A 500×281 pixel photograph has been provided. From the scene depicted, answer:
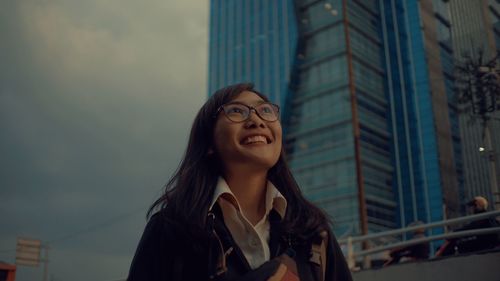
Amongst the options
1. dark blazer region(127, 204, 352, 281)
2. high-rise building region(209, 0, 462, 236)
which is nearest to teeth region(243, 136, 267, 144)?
dark blazer region(127, 204, 352, 281)

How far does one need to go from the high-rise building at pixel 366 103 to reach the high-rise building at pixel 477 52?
14.3 feet

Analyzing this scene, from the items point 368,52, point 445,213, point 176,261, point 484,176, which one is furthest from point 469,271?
point 368,52

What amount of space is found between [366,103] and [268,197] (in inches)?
2595

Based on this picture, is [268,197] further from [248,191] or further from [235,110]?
[235,110]

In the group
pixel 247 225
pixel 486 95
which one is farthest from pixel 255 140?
pixel 486 95

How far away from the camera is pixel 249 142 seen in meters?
2.14

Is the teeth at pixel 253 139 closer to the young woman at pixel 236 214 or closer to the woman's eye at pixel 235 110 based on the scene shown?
the young woman at pixel 236 214

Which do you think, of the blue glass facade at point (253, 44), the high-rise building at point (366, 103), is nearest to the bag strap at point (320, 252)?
the high-rise building at point (366, 103)

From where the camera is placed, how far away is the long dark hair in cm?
202

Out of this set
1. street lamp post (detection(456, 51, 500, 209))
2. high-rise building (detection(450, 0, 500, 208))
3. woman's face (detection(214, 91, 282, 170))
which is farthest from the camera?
high-rise building (detection(450, 0, 500, 208))

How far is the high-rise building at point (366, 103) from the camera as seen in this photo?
6100 centimetres

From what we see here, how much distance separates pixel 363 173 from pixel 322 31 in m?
20.9

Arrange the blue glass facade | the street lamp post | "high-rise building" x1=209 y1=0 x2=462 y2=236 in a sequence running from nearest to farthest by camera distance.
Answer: the street lamp post → "high-rise building" x1=209 y1=0 x2=462 y2=236 → the blue glass facade

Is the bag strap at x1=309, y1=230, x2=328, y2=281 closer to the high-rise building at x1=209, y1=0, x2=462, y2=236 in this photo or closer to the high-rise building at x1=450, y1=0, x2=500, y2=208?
the high-rise building at x1=450, y1=0, x2=500, y2=208
